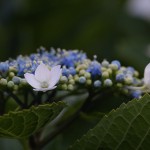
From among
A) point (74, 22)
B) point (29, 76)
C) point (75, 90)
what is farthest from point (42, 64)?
point (74, 22)

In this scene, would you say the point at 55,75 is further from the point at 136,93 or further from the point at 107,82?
the point at 136,93

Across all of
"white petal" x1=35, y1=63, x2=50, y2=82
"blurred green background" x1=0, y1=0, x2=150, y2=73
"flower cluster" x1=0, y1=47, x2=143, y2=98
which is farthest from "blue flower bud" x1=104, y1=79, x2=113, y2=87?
"blurred green background" x1=0, y1=0, x2=150, y2=73

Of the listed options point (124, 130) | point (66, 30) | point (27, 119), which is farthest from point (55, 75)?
point (66, 30)

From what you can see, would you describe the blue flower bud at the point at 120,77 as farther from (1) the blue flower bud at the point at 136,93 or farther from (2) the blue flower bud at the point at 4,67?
(2) the blue flower bud at the point at 4,67

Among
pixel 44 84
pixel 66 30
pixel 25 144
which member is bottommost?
pixel 25 144

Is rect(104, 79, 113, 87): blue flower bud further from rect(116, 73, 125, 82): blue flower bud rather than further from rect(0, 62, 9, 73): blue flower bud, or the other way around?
rect(0, 62, 9, 73): blue flower bud
